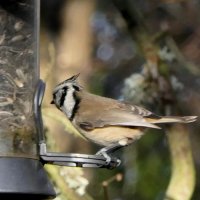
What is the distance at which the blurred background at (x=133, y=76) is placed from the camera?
5.93 m

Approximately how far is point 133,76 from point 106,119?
122cm

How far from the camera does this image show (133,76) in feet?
22.3

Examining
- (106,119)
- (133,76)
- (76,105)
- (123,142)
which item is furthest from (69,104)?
(133,76)

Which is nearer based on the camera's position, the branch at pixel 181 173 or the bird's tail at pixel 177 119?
the bird's tail at pixel 177 119

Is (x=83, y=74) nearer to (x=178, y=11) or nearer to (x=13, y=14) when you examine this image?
(x=178, y=11)

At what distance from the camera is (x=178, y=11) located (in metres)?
8.35

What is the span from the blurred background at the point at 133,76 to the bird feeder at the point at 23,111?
61 centimetres

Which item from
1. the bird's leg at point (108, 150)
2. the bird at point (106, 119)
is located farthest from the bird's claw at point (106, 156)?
the bird at point (106, 119)

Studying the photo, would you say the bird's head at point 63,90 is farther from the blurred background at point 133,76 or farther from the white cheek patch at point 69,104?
the blurred background at point 133,76

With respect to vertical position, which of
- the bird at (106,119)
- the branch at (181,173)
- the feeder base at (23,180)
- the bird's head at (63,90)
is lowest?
the branch at (181,173)

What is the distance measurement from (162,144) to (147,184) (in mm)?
671

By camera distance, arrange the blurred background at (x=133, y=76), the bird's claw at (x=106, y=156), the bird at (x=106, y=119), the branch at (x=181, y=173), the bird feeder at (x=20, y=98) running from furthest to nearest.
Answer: the blurred background at (x=133, y=76)
the branch at (x=181, y=173)
the bird at (x=106, y=119)
the bird's claw at (x=106, y=156)
the bird feeder at (x=20, y=98)

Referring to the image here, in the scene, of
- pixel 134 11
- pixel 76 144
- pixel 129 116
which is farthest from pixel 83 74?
pixel 129 116

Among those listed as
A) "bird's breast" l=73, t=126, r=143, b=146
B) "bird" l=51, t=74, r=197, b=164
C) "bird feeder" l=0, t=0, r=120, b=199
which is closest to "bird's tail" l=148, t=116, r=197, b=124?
"bird" l=51, t=74, r=197, b=164
